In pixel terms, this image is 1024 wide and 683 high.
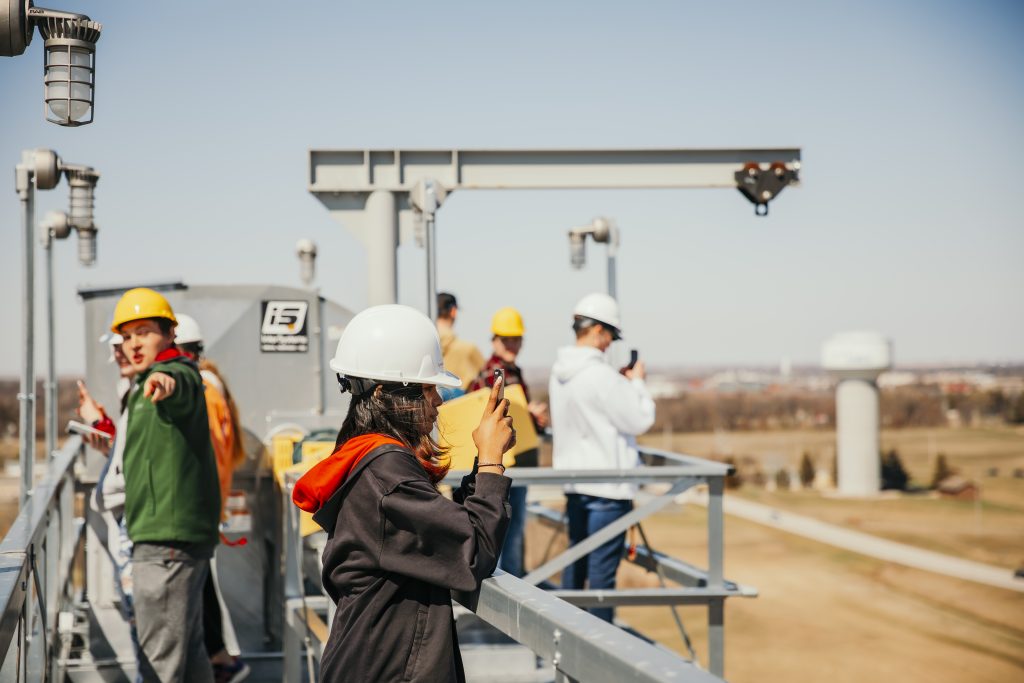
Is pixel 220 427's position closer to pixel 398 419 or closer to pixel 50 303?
pixel 50 303

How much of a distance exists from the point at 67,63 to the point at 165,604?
6.77ft

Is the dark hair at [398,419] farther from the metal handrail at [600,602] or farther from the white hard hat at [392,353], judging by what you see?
the metal handrail at [600,602]

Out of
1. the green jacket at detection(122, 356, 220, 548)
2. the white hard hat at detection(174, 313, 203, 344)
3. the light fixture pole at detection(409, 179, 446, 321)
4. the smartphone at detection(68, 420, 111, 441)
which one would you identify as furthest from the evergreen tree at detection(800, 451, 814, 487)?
the green jacket at detection(122, 356, 220, 548)

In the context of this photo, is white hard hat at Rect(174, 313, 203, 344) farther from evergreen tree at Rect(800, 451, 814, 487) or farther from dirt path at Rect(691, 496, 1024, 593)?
evergreen tree at Rect(800, 451, 814, 487)

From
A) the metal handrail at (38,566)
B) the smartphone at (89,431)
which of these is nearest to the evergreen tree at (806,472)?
the metal handrail at (38,566)

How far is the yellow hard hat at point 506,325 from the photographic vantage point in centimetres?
734

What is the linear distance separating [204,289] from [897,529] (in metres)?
47.1

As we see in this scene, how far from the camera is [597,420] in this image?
6.16 m

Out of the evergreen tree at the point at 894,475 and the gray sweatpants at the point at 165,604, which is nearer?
the gray sweatpants at the point at 165,604

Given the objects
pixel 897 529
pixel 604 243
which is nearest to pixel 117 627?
pixel 604 243

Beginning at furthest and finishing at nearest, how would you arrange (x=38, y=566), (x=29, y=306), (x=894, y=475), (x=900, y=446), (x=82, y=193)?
(x=900, y=446)
(x=894, y=475)
(x=82, y=193)
(x=29, y=306)
(x=38, y=566)

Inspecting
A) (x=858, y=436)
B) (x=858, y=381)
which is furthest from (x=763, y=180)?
(x=858, y=436)

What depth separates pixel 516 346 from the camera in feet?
24.2

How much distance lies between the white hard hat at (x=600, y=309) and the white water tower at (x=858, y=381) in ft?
141
